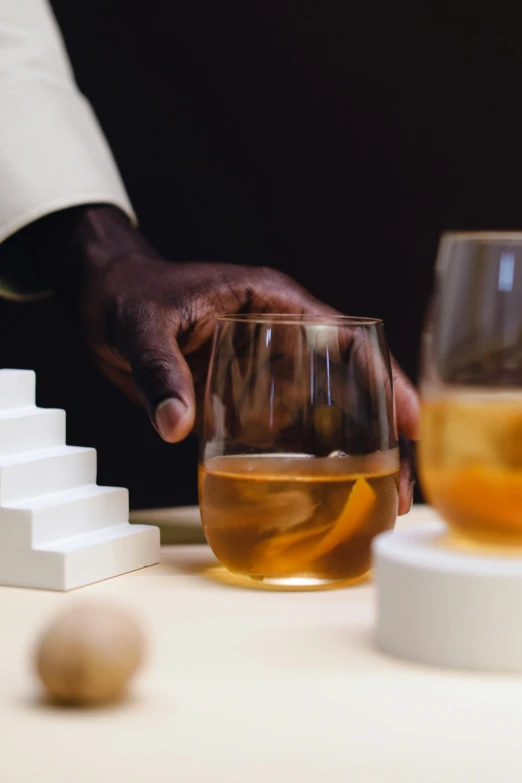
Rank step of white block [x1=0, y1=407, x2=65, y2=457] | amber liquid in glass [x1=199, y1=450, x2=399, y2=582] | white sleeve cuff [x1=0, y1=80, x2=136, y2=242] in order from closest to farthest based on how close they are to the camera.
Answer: amber liquid in glass [x1=199, y1=450, x2=399, y2=582] → step of white block [x1=0, y1=407, x2=65, y2=457] → white sleeve cuff [x1=0, y1=80, x2=136, y2=242]

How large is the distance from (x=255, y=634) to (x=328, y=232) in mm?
1211

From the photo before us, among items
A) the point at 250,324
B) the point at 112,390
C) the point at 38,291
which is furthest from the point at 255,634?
the point at 112,390

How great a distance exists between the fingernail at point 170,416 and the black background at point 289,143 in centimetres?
84

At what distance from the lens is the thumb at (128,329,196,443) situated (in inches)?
34.5

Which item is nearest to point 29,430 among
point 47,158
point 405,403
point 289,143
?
point 405,403

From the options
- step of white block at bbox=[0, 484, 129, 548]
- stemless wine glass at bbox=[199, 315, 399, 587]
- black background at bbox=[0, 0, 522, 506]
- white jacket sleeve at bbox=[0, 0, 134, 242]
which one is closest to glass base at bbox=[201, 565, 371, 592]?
stemless wine glass at bbox=[199, 315, 399, 587]

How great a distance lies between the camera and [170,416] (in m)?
0.88

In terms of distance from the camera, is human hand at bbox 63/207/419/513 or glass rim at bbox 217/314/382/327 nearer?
glass rim at bbox 217/314/382/327

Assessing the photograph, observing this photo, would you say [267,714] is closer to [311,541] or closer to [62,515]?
[311,541]

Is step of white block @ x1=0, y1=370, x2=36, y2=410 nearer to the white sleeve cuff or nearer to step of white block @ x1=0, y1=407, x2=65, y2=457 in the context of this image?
step of white block @ x1=0, y1=407, x2=65, y2=457

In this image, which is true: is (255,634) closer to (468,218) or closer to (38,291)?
(38,291)

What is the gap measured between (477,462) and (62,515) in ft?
1.17

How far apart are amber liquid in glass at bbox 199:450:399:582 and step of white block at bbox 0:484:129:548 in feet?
0.37

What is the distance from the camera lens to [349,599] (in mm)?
759
